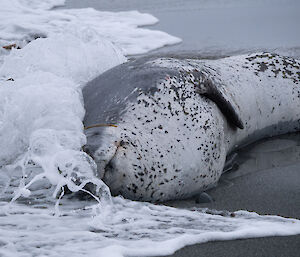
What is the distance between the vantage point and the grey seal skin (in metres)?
2.69

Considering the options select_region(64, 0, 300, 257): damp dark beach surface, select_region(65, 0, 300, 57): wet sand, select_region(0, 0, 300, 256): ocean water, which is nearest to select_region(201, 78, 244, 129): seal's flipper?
select_region(64, 0, 300, 257): damp dark beach surface

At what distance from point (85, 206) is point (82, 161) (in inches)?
10.0

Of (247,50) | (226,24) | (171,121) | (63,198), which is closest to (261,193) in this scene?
(171,121)

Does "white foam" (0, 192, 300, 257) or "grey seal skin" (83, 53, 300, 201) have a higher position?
"grey seal skin" (83, 53, 300, 201)

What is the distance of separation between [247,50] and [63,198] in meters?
4.91

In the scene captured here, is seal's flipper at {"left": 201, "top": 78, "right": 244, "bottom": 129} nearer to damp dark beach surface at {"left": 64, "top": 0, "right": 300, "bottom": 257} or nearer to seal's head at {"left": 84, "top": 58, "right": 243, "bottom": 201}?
seal's head at {"left": 84, "top": 58, "right": 243, "bottom": 201}

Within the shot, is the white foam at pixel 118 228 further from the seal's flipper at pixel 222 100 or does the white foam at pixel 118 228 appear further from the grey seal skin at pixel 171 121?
the seal's flipper at pixel 222 100

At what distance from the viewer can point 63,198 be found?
103 inches

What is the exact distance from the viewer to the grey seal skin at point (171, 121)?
8.82 ft

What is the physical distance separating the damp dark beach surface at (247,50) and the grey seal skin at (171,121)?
0.52 feet

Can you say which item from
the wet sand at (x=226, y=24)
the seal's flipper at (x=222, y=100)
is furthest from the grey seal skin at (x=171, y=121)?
the wet sand at (x=226, y=24)

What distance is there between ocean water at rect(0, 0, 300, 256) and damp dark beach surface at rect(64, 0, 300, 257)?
0.14 m

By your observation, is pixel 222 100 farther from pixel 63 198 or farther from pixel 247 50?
pixel 247 50

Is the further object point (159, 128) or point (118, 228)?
point (159, 128)
